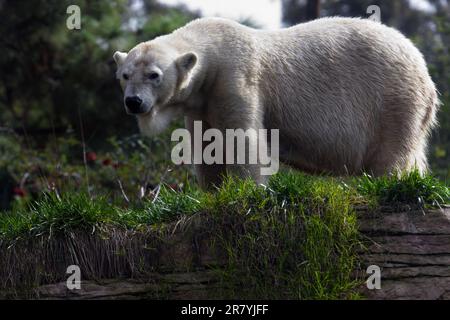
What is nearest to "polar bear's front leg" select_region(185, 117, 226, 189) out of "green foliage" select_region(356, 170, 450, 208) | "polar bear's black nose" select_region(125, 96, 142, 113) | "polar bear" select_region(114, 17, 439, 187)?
"polar bear" select_region(114, 17, 439, 187)

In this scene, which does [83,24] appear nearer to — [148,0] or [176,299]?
[176,299]

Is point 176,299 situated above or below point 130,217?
below

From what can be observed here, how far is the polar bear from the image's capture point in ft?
24.3

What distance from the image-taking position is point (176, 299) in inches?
255

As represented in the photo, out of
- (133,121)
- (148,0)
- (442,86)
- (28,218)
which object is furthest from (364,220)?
(148,0)

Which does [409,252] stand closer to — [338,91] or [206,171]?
[338,91]

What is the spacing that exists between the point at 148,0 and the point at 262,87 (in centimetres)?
1563

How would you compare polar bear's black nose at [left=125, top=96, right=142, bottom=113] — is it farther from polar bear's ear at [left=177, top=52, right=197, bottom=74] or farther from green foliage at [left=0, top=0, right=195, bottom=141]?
green foliage at [left=0, top=0, right=195, bottom=141]

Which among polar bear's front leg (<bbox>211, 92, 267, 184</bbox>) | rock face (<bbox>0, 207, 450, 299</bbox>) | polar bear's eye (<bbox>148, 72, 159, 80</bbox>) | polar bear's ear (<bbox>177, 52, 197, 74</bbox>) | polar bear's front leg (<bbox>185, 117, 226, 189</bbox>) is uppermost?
polar bear's ear (<bbox>177, 52, 197, 74</bbox>)

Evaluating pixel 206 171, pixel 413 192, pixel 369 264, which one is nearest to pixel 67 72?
pixel 206 171

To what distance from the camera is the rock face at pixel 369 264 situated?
6.32 meters

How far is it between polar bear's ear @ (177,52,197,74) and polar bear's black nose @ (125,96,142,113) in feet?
1.65

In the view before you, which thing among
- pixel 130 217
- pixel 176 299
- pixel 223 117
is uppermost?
pixel 223 117
